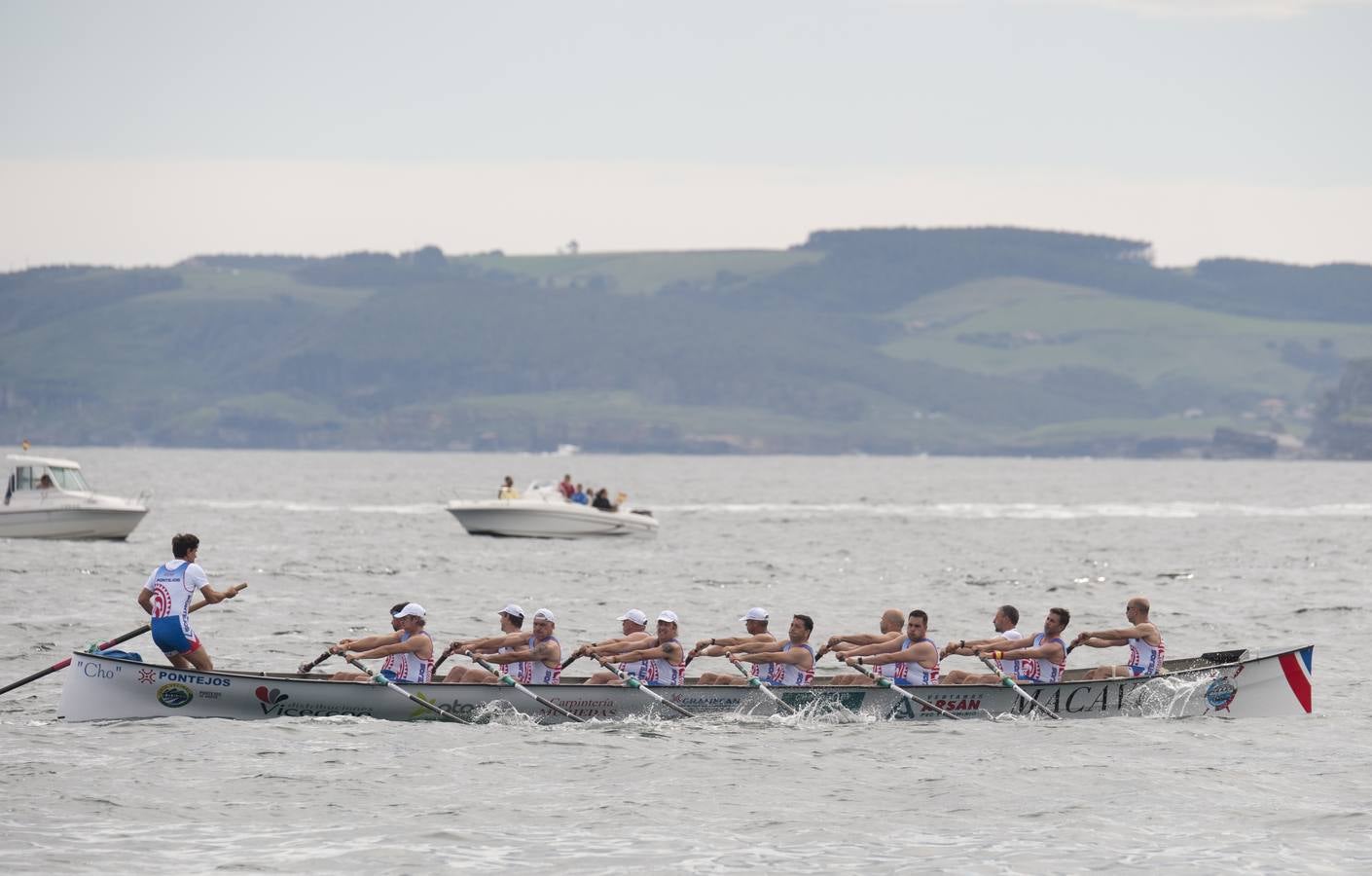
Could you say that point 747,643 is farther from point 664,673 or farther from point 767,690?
point 664,673

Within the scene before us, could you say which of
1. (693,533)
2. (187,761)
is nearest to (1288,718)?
(187,761)

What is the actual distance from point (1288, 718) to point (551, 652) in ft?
37.8

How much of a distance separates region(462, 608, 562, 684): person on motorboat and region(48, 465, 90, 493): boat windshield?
113ft

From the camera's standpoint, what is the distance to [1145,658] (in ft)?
97.3

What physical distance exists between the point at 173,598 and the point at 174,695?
162cm

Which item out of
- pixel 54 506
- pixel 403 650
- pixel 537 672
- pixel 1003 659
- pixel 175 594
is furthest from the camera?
pixel 54 506

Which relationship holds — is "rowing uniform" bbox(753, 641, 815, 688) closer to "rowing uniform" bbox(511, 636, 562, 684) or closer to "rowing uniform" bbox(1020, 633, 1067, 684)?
"rowing uniform" bbox(511, 636, 562, 684)

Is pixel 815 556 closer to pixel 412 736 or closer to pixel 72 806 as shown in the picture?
pixel 412 736

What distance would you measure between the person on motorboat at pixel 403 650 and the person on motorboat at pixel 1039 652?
831 cm

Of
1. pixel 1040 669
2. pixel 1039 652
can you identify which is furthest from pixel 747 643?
pixel 1040 669

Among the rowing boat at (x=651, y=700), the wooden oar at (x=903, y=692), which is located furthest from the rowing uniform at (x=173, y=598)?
the wooden oar at (x=903, y=692)

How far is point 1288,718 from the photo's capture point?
30.0 metres

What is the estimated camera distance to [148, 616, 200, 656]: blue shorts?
26734 millimetres

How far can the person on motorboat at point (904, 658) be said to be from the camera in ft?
94.9
